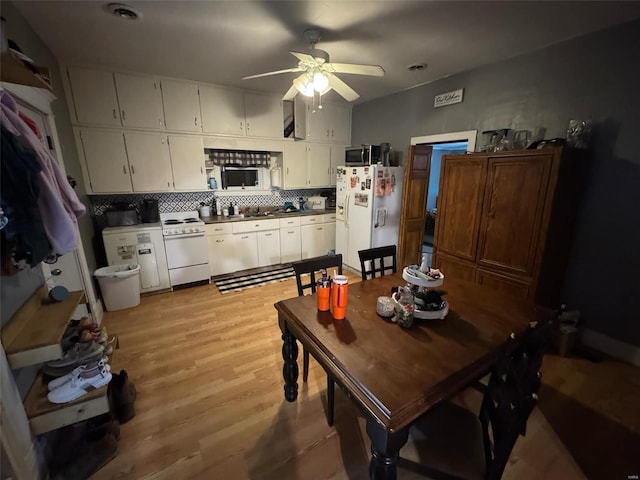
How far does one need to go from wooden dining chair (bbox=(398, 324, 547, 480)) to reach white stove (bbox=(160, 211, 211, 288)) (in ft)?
10.3

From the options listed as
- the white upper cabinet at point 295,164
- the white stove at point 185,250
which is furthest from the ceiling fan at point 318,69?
the white stove at point 185,250

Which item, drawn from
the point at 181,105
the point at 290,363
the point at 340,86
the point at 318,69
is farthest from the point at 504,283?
the point at 181,105

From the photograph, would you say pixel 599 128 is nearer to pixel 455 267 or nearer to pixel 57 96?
pixel 455 267

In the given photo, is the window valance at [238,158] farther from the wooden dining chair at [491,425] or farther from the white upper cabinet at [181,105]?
the wooden dining chair at [491,425]

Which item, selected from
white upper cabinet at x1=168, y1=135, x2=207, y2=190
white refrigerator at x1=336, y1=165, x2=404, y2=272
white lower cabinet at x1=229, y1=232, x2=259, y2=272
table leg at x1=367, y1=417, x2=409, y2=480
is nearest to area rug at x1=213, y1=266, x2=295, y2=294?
white lower cabinet at x1=229, y1=232, x2=259, y2=272

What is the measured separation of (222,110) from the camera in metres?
3.67

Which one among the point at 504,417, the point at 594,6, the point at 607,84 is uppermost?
the point at 594,6

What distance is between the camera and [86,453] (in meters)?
1.43

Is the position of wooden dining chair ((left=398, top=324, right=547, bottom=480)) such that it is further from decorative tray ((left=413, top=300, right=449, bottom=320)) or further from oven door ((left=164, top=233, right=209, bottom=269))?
oven door ((left=164, top=233, right=209, bottom=269))

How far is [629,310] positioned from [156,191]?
→ 489cm

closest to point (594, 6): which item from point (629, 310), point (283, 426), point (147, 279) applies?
point (629, 310)

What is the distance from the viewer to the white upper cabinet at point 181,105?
3338mm

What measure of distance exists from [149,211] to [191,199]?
0.61m

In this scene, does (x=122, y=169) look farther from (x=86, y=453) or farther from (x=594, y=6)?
(x=594, y=6)
